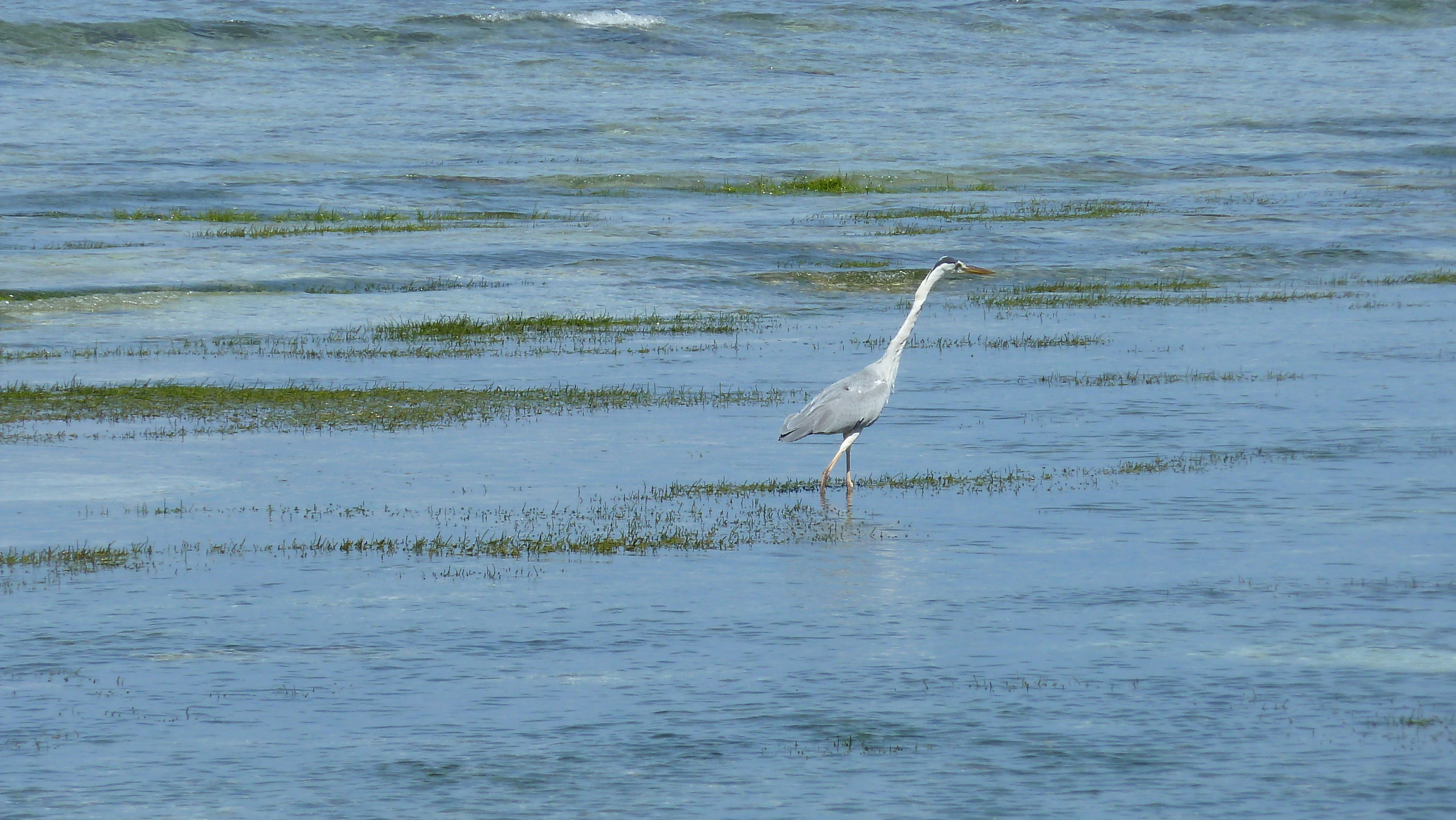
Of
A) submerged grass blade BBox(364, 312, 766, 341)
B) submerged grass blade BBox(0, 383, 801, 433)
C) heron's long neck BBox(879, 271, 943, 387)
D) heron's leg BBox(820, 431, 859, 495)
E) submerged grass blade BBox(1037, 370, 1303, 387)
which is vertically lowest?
submerged grass blade BBox(364, 312, 766, 341)

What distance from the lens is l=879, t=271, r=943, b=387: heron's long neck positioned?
1797 centimetres

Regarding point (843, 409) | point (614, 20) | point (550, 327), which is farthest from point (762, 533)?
point (614, 20)

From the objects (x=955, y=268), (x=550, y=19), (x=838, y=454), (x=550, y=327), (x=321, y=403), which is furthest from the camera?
(x=550, y=19)

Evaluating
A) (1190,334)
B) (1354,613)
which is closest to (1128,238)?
(1190,334)

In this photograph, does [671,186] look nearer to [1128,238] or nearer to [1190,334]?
[1128,238]

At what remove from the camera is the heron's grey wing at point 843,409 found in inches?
685

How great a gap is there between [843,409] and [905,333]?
135 centimetres

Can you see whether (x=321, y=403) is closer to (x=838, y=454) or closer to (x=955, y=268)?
(x=955, y=268)

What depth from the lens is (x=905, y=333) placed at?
18.4 meters

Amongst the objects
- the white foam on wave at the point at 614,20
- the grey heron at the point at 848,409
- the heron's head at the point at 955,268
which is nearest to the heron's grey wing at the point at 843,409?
the grey heron at the point at 848,409

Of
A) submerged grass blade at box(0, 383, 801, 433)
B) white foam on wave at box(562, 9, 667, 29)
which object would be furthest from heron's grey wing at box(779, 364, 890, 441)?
white foam on wave at box(562, 9, 667, 29)

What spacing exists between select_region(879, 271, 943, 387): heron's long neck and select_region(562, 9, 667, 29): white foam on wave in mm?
119288

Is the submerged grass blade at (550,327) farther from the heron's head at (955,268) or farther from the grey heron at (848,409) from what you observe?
the grey heron at (848,409)

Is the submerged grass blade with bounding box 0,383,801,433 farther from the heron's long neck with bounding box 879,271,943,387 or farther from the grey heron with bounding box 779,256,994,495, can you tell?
the grey heron with bounding box 779,256,994,495
